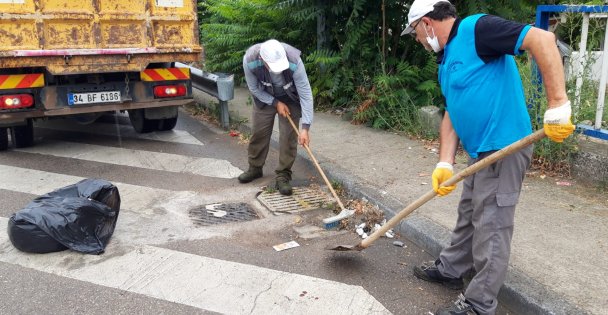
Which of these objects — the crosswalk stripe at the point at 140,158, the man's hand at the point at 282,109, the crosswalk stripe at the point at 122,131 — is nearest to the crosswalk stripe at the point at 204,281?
the man's hand at the point at 282,109

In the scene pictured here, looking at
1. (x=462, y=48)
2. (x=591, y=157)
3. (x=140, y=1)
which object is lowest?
(x=591, y=157)

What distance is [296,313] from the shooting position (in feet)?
10.0

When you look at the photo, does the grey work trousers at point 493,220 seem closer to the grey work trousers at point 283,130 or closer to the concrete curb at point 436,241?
the concrete curb at point 436,241

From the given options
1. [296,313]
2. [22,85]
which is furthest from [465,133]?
[22,85]

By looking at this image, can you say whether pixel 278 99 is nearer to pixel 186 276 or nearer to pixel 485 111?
pixel 186 276

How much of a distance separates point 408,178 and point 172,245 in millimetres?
2334

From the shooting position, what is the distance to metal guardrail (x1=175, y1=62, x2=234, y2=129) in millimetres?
7520

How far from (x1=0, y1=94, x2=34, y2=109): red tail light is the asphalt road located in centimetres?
91

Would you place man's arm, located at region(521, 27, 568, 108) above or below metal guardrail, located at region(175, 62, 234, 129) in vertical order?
above

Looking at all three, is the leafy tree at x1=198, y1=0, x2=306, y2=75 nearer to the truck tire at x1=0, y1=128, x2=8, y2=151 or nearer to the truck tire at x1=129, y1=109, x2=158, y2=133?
the truck tire at x1=129, y1=109, x2=158, y2=133

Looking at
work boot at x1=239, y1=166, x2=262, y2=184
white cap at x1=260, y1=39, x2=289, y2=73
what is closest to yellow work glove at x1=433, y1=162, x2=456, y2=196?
white cap at x1=260, y1=39, x2=289, y2=73

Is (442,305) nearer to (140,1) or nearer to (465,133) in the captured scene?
(465,133)

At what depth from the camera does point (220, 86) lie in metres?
7.49

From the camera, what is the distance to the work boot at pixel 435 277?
3.32 m
